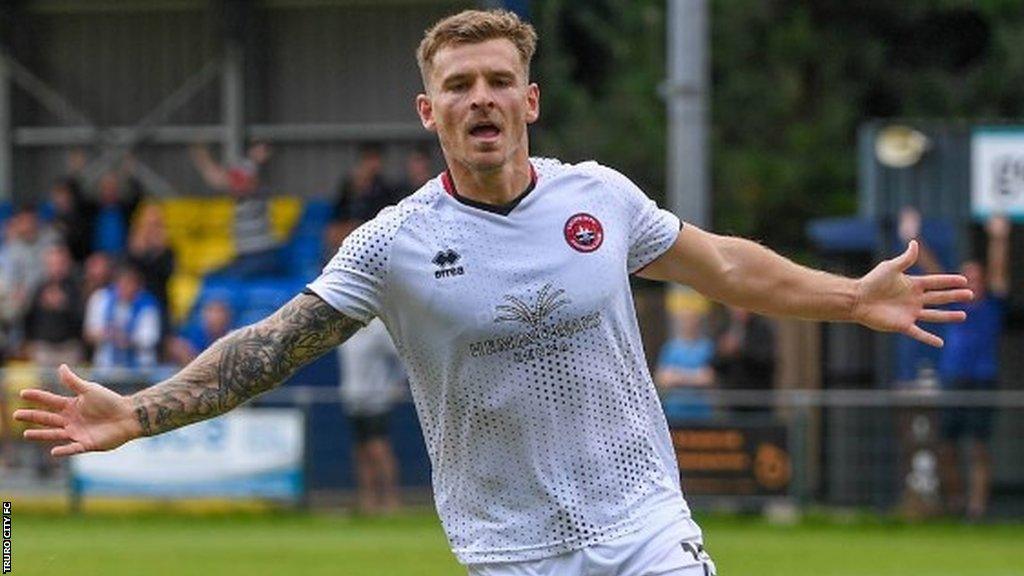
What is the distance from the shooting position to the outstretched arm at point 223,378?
689cm

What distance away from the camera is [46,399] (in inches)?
265

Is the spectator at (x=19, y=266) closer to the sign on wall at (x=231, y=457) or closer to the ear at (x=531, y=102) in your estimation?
the sign on wall at (x=231, y=457)

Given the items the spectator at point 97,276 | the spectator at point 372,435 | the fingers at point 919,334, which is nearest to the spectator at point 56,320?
the spectator at point 97,276

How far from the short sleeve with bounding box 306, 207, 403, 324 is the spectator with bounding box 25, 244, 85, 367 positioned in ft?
52.2

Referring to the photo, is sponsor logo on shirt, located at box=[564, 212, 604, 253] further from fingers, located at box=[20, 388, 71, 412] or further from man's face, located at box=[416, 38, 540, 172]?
fingers, located at box=[20, 388, 71, 412]

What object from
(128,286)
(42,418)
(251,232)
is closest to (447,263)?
(42,418)

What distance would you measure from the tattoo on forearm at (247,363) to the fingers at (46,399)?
22 cm

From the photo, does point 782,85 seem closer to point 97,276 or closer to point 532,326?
point 97,276

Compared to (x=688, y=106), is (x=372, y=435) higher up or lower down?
→ lower down

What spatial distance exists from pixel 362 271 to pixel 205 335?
629 inches

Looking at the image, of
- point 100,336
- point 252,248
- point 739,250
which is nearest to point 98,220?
point 252,248

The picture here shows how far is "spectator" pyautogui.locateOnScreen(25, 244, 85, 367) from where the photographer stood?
22859 millimetres

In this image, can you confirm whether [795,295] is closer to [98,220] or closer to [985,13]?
[98,220]

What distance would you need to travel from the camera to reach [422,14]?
34188 millimetres
